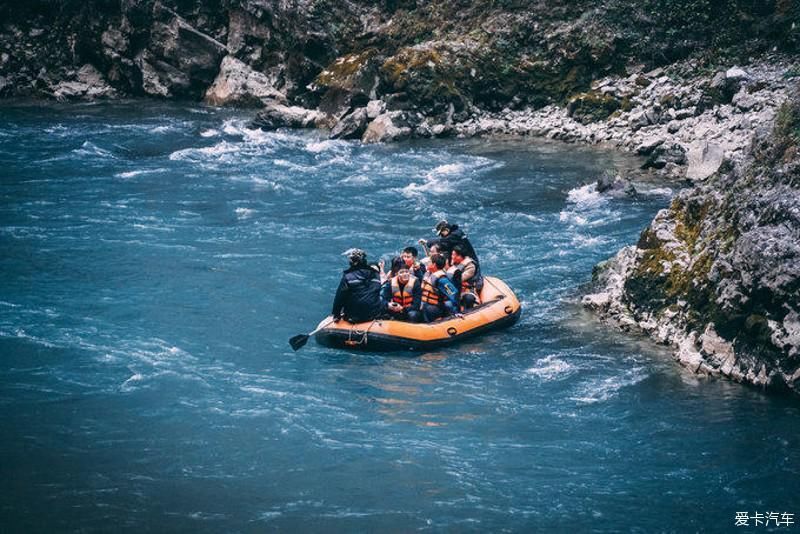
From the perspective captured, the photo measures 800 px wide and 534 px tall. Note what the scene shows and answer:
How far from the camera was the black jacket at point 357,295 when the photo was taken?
12.6m

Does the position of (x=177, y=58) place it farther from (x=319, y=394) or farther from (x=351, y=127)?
(x=319, y=394)

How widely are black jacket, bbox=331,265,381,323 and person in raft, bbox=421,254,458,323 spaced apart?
0.81 m

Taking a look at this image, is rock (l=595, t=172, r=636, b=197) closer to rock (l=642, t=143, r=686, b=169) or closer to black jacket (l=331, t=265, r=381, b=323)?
rock (l=642, t=143, r=686, b=169)

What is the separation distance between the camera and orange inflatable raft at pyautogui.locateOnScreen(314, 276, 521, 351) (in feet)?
41.4

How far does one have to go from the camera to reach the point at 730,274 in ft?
38.3

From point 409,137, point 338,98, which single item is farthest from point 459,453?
point 338,98

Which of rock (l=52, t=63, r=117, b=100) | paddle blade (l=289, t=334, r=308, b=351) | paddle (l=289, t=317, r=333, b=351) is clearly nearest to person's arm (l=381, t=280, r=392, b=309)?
paddle (l=289, t=317, r=333, b=351)

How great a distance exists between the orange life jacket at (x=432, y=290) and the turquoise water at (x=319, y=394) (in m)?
0.96

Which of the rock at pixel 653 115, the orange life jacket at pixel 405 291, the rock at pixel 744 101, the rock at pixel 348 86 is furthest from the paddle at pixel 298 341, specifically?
the rock at pixel 348 86

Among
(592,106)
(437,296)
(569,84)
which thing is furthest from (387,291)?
(569,84)

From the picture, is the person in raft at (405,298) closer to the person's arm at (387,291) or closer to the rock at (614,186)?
the person's arm at (387,291)

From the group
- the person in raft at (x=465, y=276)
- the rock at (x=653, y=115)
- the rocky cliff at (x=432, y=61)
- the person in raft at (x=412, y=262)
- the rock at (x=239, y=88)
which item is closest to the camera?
the person in raft at (x=412, y=262)

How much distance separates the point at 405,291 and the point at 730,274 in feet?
15.5

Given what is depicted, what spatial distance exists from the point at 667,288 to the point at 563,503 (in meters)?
5.09
